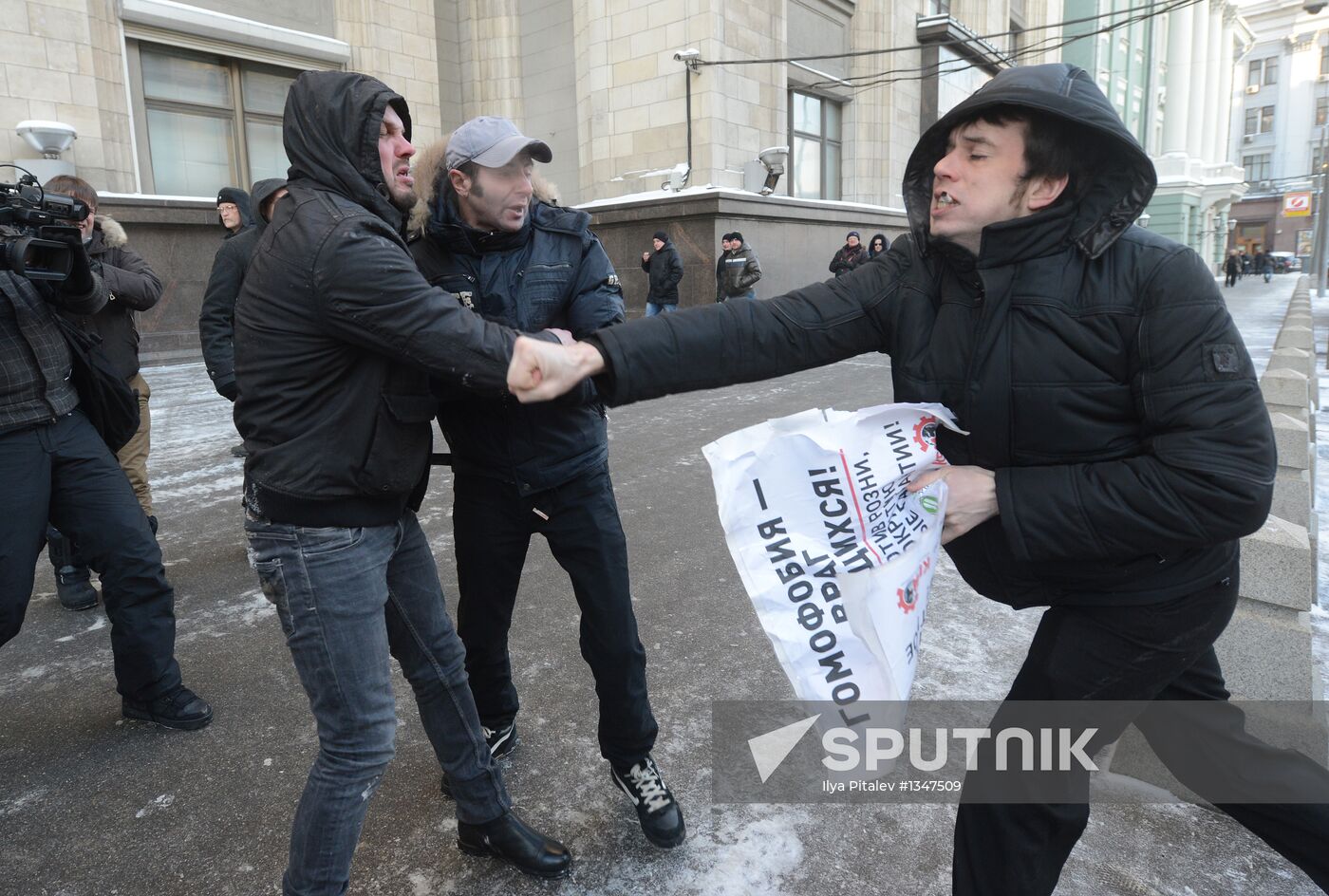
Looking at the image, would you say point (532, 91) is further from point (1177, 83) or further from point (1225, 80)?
point (1225, 80)

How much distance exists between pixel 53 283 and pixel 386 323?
219 centimetres

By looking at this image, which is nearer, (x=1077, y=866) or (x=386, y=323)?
(x=386, y=323)

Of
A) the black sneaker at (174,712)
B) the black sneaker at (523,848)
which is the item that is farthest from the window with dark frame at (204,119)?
the black sneaker at (523,848)

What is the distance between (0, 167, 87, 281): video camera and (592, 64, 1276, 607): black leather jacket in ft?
7.78

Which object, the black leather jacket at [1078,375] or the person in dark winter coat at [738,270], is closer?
the black leather jacket at [1078,375]

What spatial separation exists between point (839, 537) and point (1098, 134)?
1001 millimetres

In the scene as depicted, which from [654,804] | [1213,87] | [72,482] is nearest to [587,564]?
[654,804]

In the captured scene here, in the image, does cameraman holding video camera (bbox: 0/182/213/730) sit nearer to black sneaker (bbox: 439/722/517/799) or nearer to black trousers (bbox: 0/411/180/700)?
black trousers (bbox: 0/411/180/700)

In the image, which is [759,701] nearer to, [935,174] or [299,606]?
[299,606]

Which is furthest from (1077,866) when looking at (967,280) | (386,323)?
(386,323)

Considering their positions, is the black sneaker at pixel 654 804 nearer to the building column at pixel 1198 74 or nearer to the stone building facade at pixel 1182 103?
the stone building facade at pixel 1182 103

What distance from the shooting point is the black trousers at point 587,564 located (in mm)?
2646

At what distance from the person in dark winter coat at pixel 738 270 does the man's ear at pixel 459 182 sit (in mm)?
11674

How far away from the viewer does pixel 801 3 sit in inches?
755
